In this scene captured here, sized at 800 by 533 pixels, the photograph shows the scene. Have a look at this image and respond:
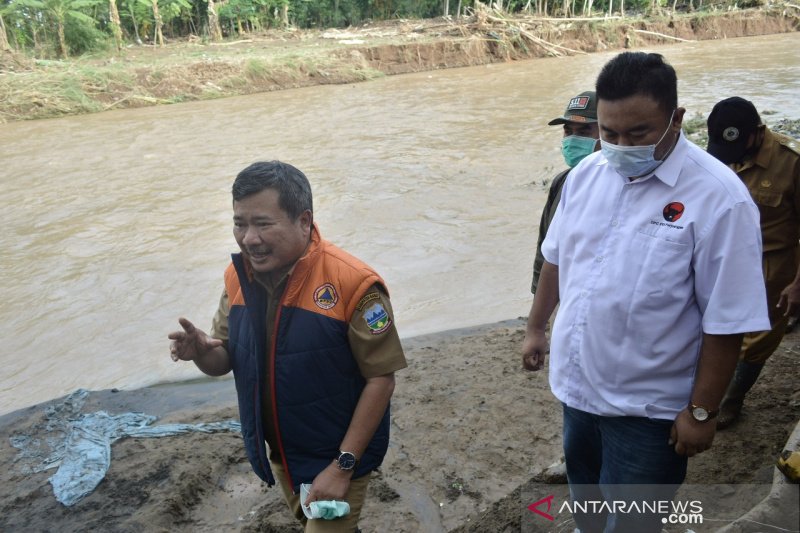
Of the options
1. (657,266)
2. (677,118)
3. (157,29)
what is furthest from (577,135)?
(157,29)

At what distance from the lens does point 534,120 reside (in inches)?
566

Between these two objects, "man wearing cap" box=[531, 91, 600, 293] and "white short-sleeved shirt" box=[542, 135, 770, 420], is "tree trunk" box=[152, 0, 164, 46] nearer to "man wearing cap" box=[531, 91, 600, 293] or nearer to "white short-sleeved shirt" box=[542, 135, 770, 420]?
"man wearing cap" box=[531, 91, 600, 293]

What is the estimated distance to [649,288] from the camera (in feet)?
6.21

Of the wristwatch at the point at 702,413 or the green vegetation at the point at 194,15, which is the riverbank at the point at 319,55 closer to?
the green vegetation at the point at 194,15

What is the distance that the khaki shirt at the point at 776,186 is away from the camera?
10.1 ft

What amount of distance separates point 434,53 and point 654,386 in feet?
79.3

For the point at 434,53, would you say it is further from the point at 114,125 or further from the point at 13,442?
the point at 13,442

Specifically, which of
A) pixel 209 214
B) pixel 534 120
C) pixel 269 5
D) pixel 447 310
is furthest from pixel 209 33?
pixel 447 310

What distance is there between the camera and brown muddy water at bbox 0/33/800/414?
612 centimetres

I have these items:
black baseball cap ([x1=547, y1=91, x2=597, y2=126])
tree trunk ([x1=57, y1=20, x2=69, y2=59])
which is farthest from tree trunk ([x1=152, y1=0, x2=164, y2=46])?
black baseball cap ([x1=547, y1=91, x2=597, y2=126])

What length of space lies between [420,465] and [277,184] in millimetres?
2058

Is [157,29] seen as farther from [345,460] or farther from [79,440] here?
[345,460]

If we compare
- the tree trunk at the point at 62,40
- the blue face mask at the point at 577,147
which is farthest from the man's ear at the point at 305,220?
the tree trunk at the point at 62,40

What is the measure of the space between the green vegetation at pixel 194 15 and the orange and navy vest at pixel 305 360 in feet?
74.3
